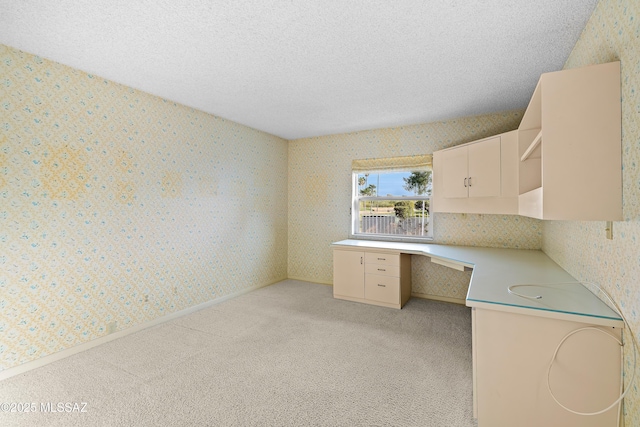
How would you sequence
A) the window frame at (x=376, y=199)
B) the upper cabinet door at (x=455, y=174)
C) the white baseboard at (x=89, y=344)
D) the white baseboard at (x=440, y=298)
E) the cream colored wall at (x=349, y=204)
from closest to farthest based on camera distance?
the white baseboard at (x=89, y=344) → the upper cabinet door at (x=455, y=174) → the cream colored wall at (x=349, y=204) → the white baseboard at (x=440, y=298) → the window frame at (x=376, y=199)

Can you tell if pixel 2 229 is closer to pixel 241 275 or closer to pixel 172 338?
pixel 172 338

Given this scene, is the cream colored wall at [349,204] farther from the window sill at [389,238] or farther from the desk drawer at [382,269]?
the desk drawer at [382,269]

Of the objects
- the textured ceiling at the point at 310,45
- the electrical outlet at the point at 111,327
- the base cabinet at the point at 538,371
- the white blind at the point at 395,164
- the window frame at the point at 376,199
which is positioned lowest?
the electrical outlet at the point at 111,327

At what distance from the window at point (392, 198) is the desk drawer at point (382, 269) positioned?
767 mm

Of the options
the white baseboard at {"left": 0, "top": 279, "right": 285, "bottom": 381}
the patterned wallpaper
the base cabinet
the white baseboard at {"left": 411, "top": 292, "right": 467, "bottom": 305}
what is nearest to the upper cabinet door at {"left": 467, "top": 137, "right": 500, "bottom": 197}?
the white baseboard at {"left": 411, "top": 292, "right": 467, "bottom": 305}

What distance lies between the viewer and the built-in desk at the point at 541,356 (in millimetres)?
1351

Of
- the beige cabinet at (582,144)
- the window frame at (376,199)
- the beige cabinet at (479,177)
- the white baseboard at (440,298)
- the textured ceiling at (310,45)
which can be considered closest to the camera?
the beige cabinet at (582,144)

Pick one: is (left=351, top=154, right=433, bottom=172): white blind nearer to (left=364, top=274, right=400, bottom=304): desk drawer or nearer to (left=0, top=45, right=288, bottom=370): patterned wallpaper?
(left=364, top=274, right=400, bottom=304): desk drawer

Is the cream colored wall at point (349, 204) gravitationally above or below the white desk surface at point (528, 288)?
above

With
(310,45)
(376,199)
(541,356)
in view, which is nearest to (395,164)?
(376,199)

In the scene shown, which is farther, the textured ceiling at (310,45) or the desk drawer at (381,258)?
the desk drawer at (381,258)

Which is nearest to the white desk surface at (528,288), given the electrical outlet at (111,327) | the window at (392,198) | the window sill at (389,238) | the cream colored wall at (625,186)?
the cream colored wall at (625,186)

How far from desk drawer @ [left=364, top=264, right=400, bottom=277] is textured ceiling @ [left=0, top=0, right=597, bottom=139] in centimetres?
200

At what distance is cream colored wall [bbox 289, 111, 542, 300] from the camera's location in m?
3.65
